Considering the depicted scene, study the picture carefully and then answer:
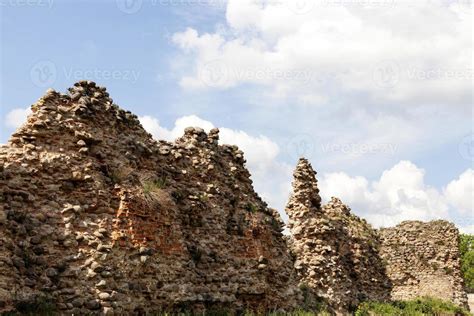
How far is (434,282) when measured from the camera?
31.4m

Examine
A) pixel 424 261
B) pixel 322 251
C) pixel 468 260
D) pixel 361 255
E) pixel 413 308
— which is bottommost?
pixel 413 308

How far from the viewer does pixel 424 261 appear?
105ft

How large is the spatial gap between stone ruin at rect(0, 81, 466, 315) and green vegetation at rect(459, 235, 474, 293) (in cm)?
5011

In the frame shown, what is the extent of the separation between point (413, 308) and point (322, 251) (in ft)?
21.6

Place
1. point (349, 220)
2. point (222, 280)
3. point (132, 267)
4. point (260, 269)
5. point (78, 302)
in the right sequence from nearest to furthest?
point (78, 302), point (132, 267), point (222, 280), point (260, 269), point (349, 220)

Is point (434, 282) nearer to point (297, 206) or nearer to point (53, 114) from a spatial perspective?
point (297, 206)

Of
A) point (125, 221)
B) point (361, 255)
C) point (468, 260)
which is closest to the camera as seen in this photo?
point (125, 221)

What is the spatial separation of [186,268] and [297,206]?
36.6ft

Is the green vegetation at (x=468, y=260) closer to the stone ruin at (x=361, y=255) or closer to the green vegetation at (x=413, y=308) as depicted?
the stone ruin at (x=361, y=255)

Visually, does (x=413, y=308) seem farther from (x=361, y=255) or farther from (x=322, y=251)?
(x=322, y=251)

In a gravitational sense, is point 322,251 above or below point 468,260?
below

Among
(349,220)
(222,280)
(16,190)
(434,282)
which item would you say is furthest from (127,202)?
(434,282)

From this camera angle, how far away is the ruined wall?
31219 mm

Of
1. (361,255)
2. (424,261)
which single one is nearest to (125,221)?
(361,255)
